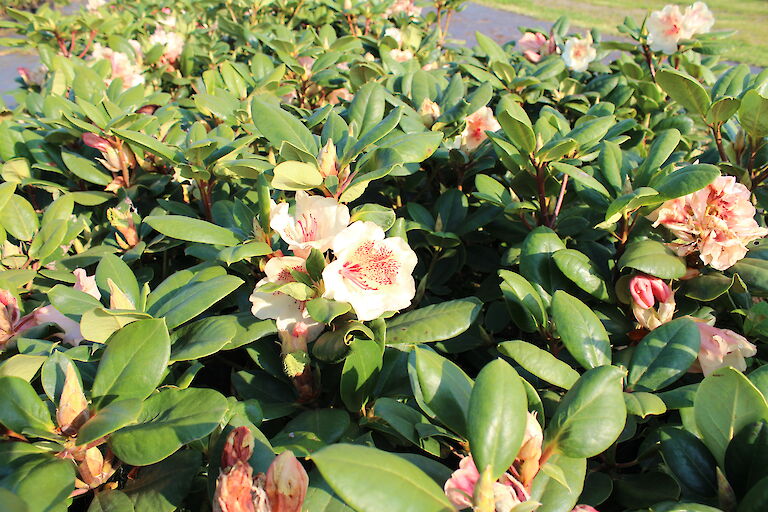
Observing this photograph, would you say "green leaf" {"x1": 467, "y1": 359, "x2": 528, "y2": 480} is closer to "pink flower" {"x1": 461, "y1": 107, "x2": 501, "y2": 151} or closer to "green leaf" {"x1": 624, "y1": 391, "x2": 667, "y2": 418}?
"green leaf" {"x1": 624, "y1": 391, "x2": 667, "y2": 418}

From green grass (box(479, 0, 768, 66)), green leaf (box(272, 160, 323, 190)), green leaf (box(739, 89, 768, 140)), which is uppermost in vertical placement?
green leaf (box(739, 89, 768, 140))

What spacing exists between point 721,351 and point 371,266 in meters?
0.57

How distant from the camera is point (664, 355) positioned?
86 centimetres

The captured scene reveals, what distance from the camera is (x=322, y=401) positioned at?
1.01 meters

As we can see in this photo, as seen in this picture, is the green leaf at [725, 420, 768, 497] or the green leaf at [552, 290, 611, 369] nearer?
the green leaf at [725, 420, 768, 497]

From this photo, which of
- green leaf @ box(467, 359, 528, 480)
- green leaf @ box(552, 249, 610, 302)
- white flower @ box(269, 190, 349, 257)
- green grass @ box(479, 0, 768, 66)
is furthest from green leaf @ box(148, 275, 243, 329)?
green grass @ box(479, 0, 768, 66)

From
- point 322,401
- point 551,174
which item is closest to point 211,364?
point 322,401

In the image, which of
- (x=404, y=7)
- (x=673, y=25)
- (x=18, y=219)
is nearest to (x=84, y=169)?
(x=18, y=219)

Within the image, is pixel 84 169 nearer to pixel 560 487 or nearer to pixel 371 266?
pixel 371 266

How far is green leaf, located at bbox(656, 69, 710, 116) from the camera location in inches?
47.5

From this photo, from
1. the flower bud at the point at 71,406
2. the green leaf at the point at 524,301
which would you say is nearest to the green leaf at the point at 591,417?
the green leaf at the point at 524,301

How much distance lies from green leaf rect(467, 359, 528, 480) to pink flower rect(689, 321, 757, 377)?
1.42 ft

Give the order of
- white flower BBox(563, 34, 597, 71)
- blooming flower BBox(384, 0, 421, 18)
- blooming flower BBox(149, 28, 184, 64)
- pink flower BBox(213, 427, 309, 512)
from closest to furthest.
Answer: pink flower BBox(213, 427, 309, 512) → white flower BBox(563, 34, 597, 71) → blooming flower BBox(149, 28, 184, 64) → blooming flower BBox(384, 0, 421, 18)

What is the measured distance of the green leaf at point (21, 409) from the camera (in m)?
0.71
